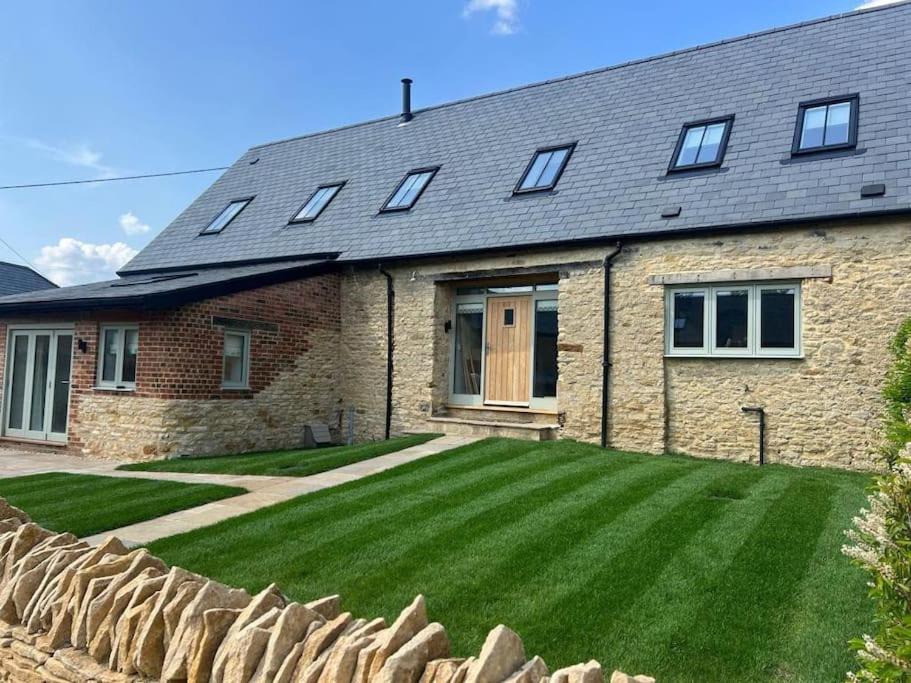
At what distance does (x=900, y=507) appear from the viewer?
82.1 inches

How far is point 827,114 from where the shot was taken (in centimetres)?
1045

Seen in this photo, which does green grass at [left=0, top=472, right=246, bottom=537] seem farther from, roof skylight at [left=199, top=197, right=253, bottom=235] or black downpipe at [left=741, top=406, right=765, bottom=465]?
roof skylight at [left=199, top=197, right=253, bottom=235]

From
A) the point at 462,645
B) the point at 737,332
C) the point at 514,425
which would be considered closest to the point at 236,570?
the point at 462,645

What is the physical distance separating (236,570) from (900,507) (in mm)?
4380

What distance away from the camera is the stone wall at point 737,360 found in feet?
28.3

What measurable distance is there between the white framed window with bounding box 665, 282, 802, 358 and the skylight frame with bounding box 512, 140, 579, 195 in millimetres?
3497

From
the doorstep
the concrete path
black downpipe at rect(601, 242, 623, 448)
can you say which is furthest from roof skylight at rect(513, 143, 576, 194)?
the concrete path

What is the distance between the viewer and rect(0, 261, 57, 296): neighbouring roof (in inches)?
992

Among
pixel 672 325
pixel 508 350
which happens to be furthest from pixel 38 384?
pixel 672 325

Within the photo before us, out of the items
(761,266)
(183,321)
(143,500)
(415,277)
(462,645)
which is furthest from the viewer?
(415,277)

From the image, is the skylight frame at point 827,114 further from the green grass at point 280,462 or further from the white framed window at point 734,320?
the green grass at point 280,462

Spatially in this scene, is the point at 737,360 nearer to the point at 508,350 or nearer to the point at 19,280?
the point at 508,350

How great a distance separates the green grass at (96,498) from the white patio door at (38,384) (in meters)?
3.73

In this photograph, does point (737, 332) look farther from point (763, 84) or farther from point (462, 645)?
point (462, 645)
